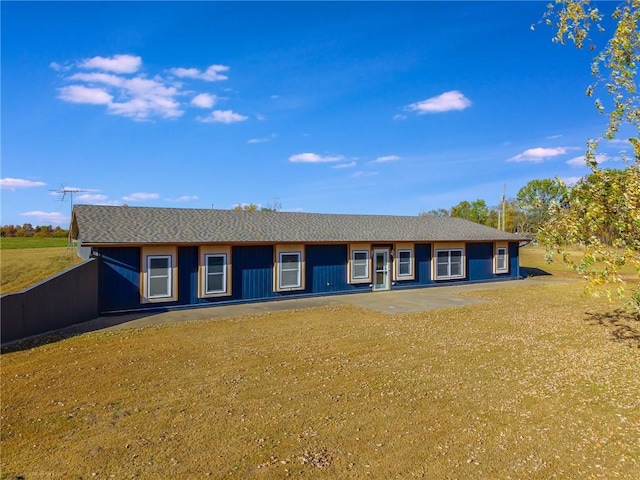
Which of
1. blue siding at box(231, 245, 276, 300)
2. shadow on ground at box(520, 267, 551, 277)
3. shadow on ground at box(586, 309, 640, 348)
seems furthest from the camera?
shadow on ground at box(520, 267, 551, 277)

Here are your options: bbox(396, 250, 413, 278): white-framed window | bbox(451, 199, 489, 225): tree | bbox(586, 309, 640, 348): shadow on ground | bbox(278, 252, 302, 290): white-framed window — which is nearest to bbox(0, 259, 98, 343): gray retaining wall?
bbox(278, 252, 302, 290): white-framed window

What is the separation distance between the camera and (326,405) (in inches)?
250

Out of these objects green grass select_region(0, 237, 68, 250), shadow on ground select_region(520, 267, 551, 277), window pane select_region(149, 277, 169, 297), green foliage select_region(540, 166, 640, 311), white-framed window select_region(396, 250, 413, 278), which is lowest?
shadow on ground select_region(520, 267, 551, 277)

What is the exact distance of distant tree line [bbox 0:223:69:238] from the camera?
2004 inches

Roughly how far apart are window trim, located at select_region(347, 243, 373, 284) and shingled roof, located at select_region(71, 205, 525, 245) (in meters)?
0.43

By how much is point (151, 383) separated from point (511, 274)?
23.2 meters

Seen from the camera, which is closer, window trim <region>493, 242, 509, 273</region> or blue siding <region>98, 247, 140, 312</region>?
blue siding <region>98, 247, 140, 312</region>

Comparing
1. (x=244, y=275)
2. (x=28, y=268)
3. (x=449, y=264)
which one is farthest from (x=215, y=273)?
(x=28, y=268)

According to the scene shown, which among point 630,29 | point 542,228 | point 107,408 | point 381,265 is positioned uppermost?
point 630,29

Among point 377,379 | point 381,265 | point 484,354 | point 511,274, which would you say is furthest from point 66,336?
point 511,274

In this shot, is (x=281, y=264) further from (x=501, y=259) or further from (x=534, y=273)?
(x=534, y=273)

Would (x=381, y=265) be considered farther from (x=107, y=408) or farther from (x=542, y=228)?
(x=107, y=408)

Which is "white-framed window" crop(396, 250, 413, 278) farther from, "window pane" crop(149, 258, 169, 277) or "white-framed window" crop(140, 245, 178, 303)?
"window pane" crop(149, 258, 169, 277)

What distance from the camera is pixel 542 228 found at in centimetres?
808
